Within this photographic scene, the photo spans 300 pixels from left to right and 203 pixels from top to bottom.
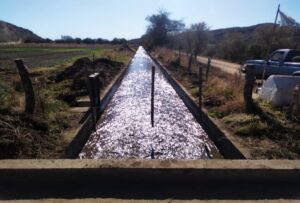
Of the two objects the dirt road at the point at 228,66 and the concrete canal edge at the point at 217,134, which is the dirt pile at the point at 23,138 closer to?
the concrete canal edge at the point at 217,134

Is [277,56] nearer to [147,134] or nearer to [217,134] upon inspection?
[217,134]

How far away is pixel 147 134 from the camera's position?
28.6 feet

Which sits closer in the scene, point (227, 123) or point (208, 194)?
point (208, 194)

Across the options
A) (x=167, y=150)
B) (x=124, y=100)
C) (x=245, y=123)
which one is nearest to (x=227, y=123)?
(x=245, y=123)

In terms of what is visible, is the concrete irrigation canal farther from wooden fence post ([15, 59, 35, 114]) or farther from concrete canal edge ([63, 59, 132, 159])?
wooden fence post ([15, 59, 35, 114])

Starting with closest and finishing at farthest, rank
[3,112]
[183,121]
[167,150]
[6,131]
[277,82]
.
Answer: [6,131], [3,112], [167,150], [277,82], [183,121]

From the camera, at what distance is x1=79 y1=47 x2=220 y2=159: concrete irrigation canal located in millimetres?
7453

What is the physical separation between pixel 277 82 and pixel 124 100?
6467 mm

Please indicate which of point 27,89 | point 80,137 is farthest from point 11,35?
point 80,137

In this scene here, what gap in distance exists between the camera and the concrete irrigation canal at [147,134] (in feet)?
24.5

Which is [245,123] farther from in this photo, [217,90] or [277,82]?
[217,90]

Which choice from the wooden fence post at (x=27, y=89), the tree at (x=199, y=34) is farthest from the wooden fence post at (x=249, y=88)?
the tree at (x=199, y=34)

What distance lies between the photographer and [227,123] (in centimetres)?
814

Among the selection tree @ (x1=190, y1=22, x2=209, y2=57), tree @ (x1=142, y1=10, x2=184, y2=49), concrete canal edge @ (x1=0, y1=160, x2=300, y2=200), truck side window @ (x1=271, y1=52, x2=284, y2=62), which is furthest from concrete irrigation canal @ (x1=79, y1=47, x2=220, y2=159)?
tree @ (x1=142, y1=10, x2=184, y2=49)
